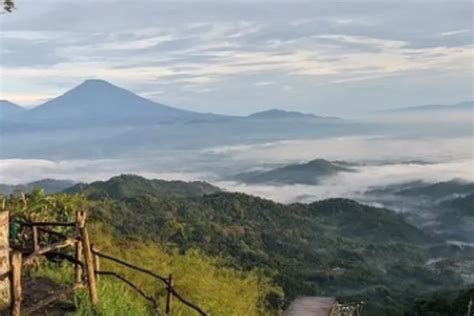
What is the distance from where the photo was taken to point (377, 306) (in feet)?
132

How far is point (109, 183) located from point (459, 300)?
51663 millimetres

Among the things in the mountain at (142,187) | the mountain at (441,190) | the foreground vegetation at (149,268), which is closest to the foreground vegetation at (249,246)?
the foreground vegetation at (149,268)

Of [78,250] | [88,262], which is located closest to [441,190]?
[78,250]

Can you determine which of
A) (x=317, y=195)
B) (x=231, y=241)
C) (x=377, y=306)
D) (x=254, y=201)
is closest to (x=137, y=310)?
(x=377, y=306)

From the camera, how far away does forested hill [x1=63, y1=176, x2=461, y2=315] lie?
41.1 metres

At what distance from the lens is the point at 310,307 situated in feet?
78.9

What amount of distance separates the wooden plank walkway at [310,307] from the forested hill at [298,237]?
9.96ft

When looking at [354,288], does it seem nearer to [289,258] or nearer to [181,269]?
[289,258]

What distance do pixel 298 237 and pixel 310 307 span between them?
4346cm

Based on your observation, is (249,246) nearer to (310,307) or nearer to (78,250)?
(310,307)

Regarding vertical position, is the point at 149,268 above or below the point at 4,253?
below

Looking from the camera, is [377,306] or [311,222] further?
[311,222]

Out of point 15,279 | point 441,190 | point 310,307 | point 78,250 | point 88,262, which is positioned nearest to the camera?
point 15,279

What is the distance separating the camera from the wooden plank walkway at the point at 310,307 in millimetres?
22797
